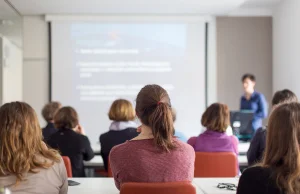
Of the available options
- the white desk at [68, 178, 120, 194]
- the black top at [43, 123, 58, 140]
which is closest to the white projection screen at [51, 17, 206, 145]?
the black top at [43, 123, 58, 140]

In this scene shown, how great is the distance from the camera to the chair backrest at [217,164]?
351 centimetres

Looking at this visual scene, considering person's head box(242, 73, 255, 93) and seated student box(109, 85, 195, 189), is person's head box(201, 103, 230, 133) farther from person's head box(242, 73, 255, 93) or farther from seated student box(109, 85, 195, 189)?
person's head box(242, 73, 255, 93)

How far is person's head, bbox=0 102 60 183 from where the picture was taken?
83.8 inches

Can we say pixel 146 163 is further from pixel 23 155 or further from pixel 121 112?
pixel 121 112

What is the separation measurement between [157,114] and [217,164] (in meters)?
1.35

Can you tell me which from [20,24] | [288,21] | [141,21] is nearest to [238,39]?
[288,21]

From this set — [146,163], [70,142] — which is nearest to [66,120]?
[70,142]

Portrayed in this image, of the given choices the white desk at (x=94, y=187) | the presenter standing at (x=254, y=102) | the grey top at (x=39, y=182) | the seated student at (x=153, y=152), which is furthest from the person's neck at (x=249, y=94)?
the grey top at (x=39, y=182)

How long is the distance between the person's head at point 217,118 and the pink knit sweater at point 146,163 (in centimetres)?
150

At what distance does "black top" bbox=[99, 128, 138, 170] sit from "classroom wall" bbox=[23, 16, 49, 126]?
393 cm

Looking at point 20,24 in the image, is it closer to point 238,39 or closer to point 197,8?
point 197,8

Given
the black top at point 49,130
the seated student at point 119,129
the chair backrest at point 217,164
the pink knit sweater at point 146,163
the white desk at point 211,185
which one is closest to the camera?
the pink knit sweater at point 146,163

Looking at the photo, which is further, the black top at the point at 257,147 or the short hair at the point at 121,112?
the short hair at the point at 121,112

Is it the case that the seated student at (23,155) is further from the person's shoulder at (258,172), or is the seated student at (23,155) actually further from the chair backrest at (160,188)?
the person's shoulder at (258,172)
